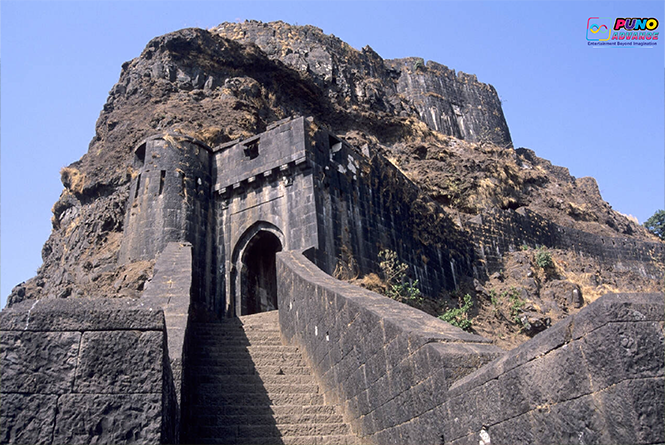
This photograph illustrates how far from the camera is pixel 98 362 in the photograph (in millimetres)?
3389

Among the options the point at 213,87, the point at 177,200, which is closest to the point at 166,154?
the point at 177,200

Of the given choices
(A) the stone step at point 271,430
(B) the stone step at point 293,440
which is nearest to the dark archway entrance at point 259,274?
→ (A) the stone step at point 271,430

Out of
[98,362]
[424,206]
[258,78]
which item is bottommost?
[98,362]

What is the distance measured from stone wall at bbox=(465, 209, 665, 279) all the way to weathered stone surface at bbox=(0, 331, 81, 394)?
66.4 ft

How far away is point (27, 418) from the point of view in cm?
318

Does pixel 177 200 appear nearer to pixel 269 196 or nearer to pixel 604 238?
pixel 269 196

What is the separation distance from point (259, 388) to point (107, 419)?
14.8 feet

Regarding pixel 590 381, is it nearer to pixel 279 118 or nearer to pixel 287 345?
pixel 287 345

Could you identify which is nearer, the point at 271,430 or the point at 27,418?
the point at 27,418

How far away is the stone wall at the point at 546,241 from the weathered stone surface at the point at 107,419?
20.1 m

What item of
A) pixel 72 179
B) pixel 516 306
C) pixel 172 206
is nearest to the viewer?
pixel 172 206

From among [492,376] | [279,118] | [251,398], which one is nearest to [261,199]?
[251,398]

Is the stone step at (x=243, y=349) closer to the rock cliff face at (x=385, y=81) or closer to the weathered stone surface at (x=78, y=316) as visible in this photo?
the weathered stone surface at (x=78, y=316)

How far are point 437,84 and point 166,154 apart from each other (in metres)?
32.5
